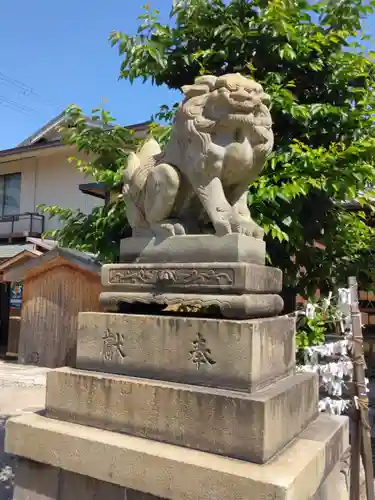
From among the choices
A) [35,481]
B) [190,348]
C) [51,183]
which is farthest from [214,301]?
[51,183]

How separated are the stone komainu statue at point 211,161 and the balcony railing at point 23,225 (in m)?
12.4

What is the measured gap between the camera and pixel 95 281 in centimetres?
977

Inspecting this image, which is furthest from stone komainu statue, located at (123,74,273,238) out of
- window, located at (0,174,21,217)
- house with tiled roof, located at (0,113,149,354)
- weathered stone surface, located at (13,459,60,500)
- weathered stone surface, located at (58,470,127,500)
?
window, located at (0,174,21,217)

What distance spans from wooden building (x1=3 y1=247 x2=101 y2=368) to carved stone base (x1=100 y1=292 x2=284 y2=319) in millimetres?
6107

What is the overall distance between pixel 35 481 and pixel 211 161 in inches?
103

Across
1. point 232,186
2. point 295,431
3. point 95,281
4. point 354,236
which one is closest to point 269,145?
point 232,186

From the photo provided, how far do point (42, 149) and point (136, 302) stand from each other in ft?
41.9

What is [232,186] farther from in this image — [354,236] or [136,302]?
[354,236]

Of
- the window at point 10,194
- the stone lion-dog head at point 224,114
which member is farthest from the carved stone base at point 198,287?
the window at point 10,194

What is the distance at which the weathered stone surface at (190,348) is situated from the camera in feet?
8.86

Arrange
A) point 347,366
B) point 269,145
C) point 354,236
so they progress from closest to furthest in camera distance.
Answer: point 269,145 < point 347,366 < point 354,236

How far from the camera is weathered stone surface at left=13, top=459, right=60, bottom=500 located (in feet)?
9.96

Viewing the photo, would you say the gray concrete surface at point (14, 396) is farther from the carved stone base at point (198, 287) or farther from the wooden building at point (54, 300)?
the carved stone base at point (198, 287)

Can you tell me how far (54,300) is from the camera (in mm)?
10211
